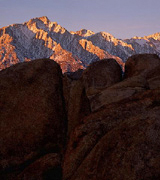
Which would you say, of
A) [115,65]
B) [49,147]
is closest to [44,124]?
[49,147]

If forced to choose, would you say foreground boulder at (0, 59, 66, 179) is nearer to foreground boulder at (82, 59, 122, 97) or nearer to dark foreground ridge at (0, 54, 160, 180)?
dark foreground ridge at (0, 54, 160, 180)

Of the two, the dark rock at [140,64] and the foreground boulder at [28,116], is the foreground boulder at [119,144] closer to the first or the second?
the foreground boulder at [28,116]

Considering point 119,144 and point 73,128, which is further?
point 73,128

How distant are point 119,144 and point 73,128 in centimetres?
732

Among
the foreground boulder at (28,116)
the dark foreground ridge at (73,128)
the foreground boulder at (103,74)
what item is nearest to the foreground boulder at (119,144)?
the dark foreground ridge at (73,128)

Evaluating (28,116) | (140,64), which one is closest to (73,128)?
(28,116)

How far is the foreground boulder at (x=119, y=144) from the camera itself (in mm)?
7780

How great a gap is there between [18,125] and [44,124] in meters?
1.76

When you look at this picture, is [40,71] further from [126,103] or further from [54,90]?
[126,103]

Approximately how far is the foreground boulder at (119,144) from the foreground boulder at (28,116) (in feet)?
13.3

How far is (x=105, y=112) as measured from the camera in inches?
490

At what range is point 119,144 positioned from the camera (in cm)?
877

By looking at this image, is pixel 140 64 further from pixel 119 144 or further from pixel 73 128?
pixel 119 144

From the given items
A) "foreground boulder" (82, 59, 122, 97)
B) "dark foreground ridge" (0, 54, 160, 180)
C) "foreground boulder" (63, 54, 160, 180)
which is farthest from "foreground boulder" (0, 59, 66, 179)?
"foreground boulder" (82, 59, 122, 97)
